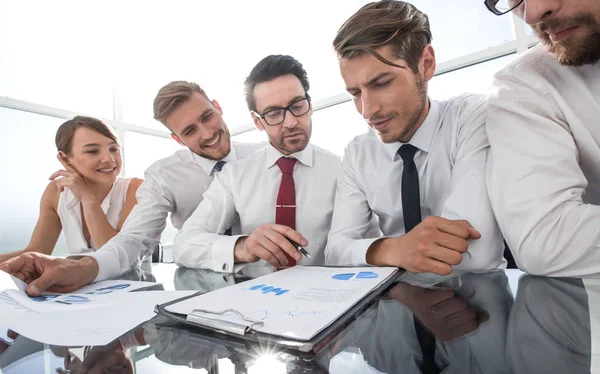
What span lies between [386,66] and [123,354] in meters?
1.03

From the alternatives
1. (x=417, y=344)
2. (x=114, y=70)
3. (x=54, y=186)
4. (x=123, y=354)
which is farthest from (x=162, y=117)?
(x=114, y=70)

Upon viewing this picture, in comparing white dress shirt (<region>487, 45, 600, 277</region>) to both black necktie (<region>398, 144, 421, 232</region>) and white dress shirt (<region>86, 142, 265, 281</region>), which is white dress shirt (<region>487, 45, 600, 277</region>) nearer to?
black necktie (<region>398, 144, 421, 232</region>)

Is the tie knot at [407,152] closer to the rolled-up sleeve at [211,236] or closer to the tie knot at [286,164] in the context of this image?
the tie knot at [286,164]

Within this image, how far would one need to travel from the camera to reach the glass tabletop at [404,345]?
0.33 metres

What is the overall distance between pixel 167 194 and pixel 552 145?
1679 mm

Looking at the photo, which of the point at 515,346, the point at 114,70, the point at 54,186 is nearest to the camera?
the point at 515,346

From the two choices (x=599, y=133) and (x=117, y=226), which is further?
(x=117, y=226)

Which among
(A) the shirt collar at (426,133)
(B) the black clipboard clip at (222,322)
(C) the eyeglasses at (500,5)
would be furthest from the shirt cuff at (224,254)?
(C) the eyeglasses at (500,5)

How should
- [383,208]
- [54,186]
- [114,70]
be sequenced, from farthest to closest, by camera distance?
[114,70]
[54,186]
[383,208]

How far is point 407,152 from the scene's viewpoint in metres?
1.12

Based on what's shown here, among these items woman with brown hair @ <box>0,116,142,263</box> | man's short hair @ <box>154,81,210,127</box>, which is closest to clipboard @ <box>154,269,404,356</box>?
man's short hair @ <box>154,81,210,127</box>

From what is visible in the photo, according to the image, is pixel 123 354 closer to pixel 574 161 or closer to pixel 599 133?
pixel 574 161

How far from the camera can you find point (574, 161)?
750 millimetres

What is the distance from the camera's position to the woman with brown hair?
6.75ft
